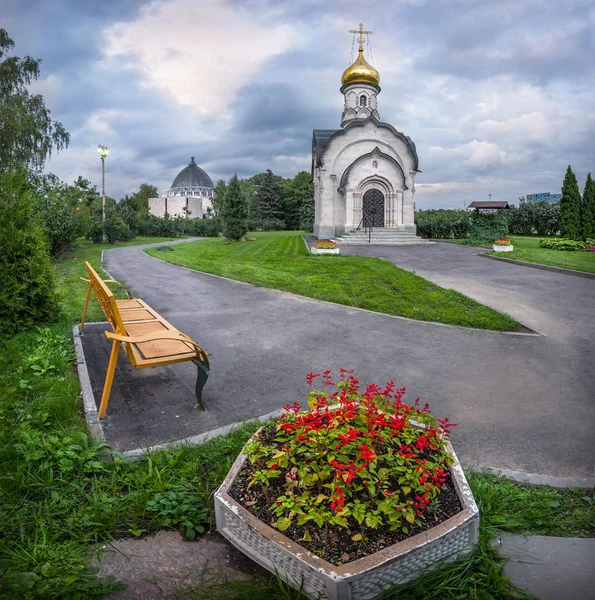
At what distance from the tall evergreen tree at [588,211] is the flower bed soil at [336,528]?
2677 centimetres

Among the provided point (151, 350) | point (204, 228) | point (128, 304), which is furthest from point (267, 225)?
point (151, 350)

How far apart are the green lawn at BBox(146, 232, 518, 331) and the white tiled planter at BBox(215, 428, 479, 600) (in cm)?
537

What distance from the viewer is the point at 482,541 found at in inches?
95.2

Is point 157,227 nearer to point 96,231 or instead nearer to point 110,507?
point 96,231

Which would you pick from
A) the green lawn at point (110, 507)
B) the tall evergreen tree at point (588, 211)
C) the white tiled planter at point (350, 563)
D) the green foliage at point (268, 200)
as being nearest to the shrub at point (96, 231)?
the green lawn at point (110, 507)

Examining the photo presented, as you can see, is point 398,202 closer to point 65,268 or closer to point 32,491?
point 65,268

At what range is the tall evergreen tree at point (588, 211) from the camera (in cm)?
2439

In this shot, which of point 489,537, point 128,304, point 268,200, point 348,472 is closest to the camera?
point 348,472

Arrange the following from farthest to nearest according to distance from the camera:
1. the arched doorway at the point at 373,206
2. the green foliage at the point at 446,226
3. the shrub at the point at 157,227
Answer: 1. the shrub at the point at 157,227
2. the green foliage at the point at 446,226
3. the arched doorway at the point at 373,206

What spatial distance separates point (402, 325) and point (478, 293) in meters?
3.51

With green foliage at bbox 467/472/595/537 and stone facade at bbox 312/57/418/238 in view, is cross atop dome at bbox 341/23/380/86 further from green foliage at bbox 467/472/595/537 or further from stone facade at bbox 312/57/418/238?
Answer: green foliage at bbox 467/472/595/537

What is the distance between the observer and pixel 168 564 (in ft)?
7.70

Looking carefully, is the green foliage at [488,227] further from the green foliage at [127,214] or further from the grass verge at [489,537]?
the green foliage at [127,214]

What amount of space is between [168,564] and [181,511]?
15.1 inches
